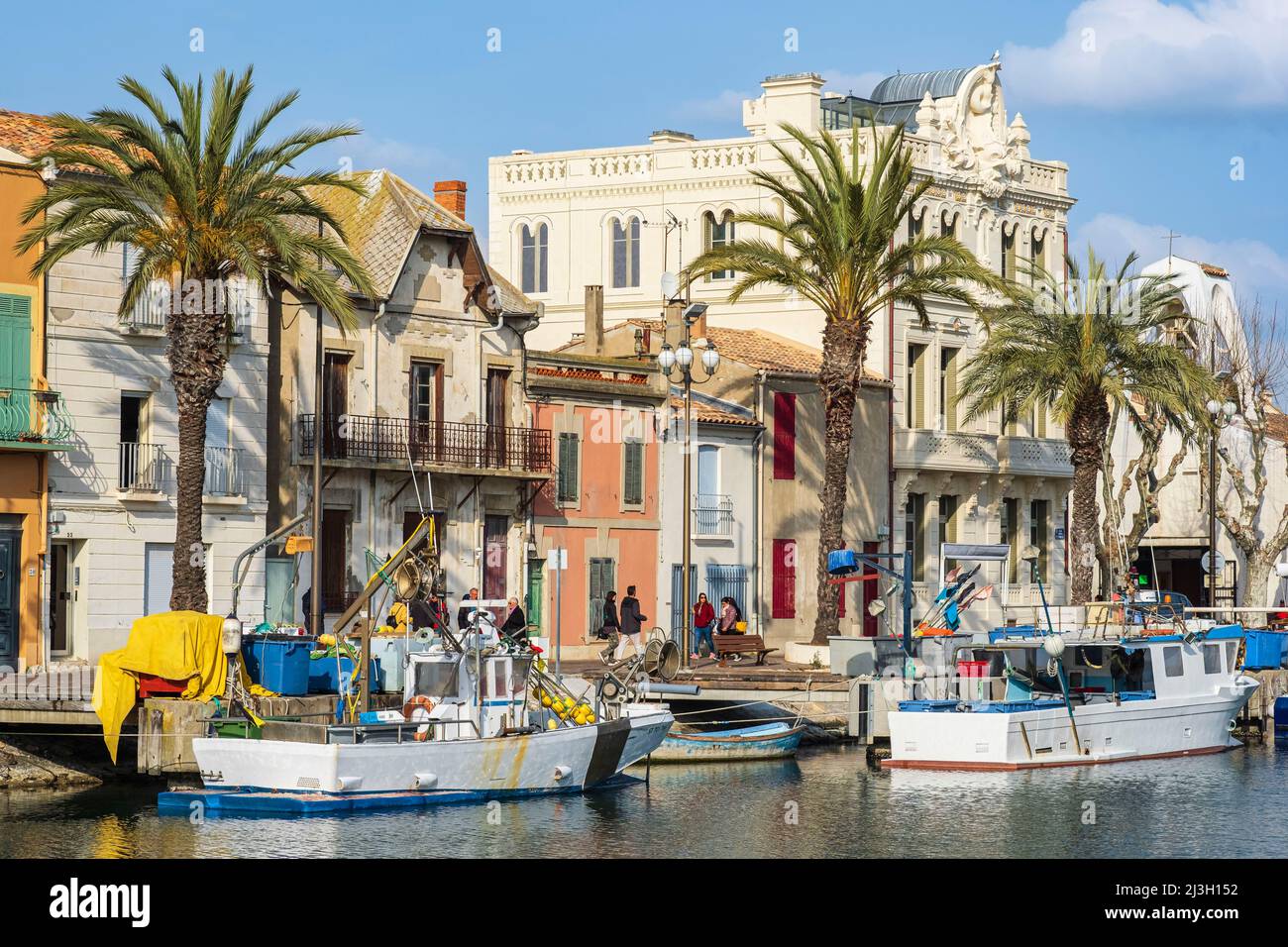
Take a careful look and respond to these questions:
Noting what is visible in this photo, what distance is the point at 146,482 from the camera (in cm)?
4369

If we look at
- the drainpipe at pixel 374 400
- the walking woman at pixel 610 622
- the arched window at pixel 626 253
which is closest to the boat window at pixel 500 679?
the drainpipe at pixel 374 400

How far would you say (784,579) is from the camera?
186 feet

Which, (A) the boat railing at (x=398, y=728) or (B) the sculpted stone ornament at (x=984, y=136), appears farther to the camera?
(B) the sculpted stone ornament at (x=984, y=136)

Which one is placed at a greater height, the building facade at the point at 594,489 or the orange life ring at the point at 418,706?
the building facade at the point at 594,489

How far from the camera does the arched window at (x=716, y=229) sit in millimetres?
60656

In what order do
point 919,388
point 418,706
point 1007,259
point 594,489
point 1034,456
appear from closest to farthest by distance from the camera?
point 418,706
point 594,489
point 919,388
point 1034,456
point 1007,259

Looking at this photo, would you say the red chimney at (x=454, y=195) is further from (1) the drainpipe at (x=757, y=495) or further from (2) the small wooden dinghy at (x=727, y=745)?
(2) the small wooden dinghy at (x=727, y=745)

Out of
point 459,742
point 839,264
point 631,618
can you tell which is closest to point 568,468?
point 631,618

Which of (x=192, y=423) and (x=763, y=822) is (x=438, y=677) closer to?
(x=763, y=822)

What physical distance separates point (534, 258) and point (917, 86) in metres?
13.1

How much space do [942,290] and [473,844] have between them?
71.5 ft

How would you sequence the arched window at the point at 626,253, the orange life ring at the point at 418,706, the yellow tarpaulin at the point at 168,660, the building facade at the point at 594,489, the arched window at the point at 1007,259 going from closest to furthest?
1. the orange life ring at the point at 418,706
2. the yellow tarpaulin at the point at 168,660
3. the building facade at the point at 594,489
4. the arched window at the point at 626,253
5. the arched window at the point at 1007,259

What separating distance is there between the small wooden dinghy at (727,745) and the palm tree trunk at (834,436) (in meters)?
7.17
